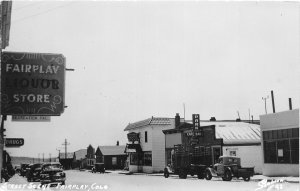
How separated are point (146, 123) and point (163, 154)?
15.2 ft

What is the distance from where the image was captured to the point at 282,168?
95.9ft

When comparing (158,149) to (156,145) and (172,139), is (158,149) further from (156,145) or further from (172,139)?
(172,139)

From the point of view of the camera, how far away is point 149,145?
51.0 meters

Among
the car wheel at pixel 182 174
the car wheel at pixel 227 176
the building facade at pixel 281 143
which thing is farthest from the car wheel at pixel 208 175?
the building facade at pixel 281 143

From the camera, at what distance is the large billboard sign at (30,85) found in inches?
380

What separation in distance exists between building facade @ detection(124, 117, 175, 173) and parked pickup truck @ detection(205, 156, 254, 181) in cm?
2076

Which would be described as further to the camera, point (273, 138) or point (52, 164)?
point (273, 138)

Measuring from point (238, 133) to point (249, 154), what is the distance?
3.17 meters

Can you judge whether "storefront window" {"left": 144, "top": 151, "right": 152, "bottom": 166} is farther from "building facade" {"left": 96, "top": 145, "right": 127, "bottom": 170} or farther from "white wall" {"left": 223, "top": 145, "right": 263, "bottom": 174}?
"building facade" {"left": 96, "top": 145, "right": 127, "bottom": 170}

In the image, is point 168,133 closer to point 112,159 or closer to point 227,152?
point 227,152

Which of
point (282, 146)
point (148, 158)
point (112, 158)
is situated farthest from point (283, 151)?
point (112, 158)

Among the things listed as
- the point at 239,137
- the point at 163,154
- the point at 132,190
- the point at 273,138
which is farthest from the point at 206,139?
the point at 132,190

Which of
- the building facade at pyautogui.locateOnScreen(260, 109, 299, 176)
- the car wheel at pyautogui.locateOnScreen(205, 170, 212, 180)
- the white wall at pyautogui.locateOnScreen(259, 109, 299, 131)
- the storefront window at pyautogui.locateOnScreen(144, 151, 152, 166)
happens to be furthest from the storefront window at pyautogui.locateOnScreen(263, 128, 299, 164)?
the storefront window at pyautogui.locateOnScreen(144, 151, 152, 166)

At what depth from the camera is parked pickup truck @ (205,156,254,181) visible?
84.8 feet
